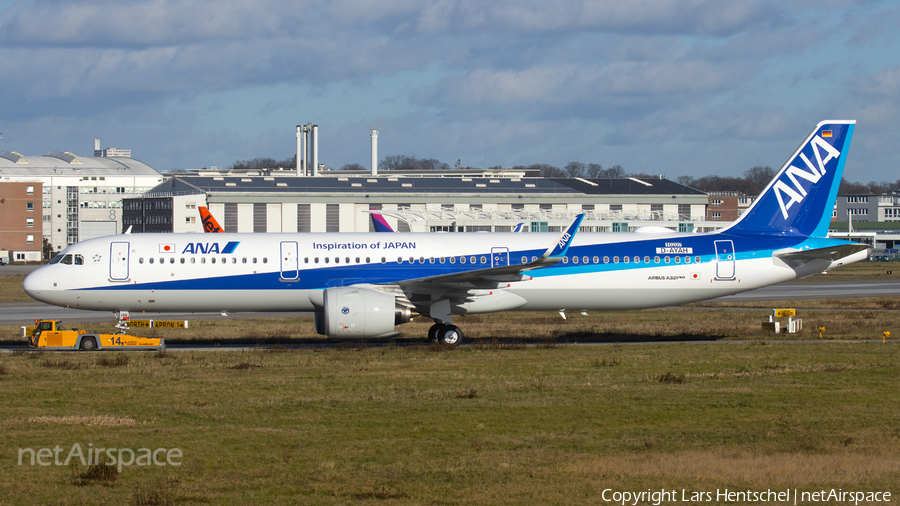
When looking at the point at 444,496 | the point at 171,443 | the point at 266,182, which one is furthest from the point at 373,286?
the point at 266,182

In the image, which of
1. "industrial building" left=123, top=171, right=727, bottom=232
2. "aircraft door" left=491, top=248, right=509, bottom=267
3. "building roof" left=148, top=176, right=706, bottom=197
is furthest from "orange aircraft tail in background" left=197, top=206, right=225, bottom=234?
"building roof" left=148, top=176, right=706, bottom=197

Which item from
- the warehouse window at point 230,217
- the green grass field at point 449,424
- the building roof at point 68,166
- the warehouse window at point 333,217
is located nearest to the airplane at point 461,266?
the green grass field at point 449,424

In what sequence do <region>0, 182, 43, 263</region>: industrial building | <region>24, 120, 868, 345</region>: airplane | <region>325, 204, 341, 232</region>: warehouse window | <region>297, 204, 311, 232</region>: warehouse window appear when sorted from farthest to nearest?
1. <region>0, 182, 43, 263</region>: industrial building
2. <region>325, 204, 341, 232</region>: warehouse window
3. <region>297, 204, 311, 232</region>: warehouse window
4. <region>24, 120, 868, 345</region>: airplane

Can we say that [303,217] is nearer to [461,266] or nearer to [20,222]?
[20,222]

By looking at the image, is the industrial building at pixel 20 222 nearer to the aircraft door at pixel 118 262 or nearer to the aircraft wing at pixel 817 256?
the aircraft door at pixel 118 262

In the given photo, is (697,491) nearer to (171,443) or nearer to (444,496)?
(444,496)

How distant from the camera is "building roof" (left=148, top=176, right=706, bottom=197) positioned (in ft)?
341

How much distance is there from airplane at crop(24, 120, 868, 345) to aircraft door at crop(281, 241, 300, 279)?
37 mm

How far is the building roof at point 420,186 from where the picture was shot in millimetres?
103812

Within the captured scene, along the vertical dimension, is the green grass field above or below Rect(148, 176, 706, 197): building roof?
below

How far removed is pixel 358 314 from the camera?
26.8 meters

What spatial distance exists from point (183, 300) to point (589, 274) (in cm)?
1397

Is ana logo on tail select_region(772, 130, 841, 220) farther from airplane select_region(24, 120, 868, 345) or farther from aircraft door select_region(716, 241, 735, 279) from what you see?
aircraft door select_region(716, 241, 735, 279)

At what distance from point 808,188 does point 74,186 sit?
148m
